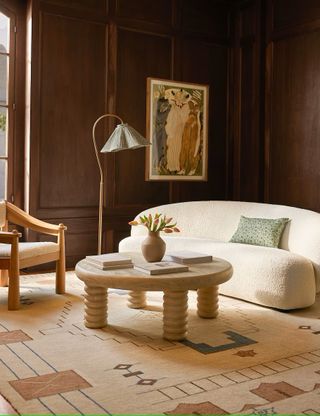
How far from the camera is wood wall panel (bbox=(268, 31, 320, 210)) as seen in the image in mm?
6273

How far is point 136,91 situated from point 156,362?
4.30 meters

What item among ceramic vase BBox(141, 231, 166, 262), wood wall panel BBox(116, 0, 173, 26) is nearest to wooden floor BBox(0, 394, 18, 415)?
ceramic vase BBox(141, 231, 166, 262)

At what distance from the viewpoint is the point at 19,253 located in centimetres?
449

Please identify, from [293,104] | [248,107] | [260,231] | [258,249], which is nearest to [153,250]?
[258,249]

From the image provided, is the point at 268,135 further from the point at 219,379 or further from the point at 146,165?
the point at 219,379

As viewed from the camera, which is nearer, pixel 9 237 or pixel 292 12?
pixel 9 237

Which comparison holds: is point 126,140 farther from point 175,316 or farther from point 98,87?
point 175,316

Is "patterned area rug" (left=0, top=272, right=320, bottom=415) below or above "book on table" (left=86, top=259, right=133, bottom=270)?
below

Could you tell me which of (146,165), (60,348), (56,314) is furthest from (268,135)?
(60,348)

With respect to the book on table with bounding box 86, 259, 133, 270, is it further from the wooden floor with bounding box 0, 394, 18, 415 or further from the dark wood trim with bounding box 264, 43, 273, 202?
the dark wood trim with bounding box 264, 43, 273, 202

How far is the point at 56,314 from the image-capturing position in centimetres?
422

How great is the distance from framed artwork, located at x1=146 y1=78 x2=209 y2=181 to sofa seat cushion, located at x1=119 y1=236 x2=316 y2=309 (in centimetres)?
229

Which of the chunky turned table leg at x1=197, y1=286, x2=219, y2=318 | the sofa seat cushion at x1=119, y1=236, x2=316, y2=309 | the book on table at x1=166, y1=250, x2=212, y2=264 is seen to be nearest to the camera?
the book on table at x1=166, y1=250, x2=212, y2=264

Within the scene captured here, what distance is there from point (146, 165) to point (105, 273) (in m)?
3.35
